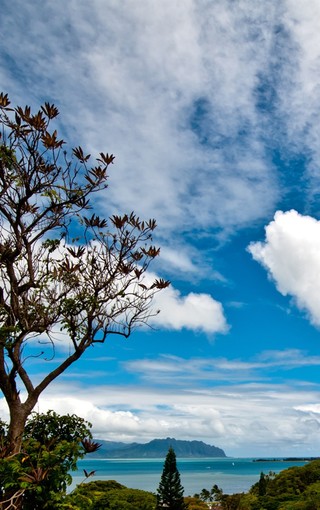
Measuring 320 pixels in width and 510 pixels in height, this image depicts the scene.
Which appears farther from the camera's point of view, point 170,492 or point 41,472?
point 170,492

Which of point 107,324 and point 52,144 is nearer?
point 52,144

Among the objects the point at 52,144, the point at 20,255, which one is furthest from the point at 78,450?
the point at 52,144

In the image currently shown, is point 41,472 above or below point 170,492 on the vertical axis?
above

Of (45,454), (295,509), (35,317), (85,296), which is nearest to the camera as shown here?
(45,454)

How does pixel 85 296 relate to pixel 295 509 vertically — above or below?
above

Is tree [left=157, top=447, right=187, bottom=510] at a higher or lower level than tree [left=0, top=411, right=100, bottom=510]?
lower

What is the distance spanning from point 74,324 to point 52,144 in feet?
10.4

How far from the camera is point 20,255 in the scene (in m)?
8.01

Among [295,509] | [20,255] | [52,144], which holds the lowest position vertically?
[295,509]

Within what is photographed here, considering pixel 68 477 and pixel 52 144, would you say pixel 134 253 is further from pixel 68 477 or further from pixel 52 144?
pixel 68 477

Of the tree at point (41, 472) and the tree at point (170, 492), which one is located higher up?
the tree at point (41, 472)

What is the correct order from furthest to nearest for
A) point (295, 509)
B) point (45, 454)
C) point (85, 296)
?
point (295, 509) → point (85, 296) → point (45, 454)

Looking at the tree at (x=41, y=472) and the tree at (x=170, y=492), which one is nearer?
the tree at (x=41, y=472)

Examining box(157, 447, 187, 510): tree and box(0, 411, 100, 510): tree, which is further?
box(157, 447, 187, 510): tree
